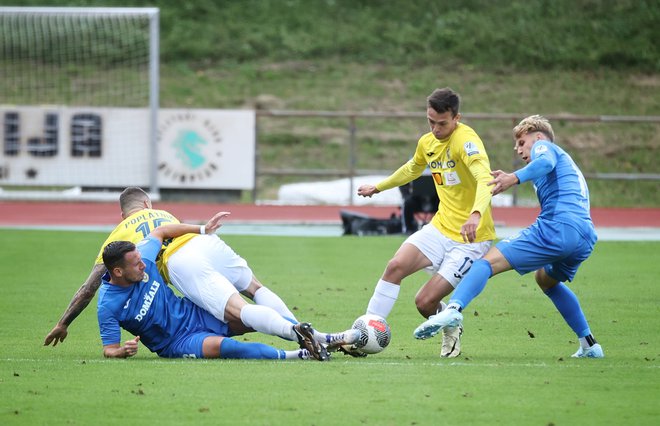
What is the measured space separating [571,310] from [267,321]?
220 cm

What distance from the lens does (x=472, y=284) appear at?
7492 mm

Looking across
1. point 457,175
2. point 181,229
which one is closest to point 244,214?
point 181,229

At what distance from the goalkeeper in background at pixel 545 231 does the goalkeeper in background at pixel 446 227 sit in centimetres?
32

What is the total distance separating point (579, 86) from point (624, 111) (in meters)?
2.06

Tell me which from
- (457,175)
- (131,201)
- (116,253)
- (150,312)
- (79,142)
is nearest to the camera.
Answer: (116,253)

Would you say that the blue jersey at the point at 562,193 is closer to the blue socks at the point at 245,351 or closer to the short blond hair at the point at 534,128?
the short blond hair at the point at 534,128

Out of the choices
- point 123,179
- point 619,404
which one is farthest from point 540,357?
point 123,179

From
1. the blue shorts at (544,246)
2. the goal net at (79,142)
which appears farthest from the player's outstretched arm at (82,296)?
the goal net at (79,142)

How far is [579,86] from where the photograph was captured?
105 feet

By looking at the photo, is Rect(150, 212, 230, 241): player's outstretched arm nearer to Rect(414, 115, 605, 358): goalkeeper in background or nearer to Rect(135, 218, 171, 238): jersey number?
Rect(135, 218, 171, 238): jersey number

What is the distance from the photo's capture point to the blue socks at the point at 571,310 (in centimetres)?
798

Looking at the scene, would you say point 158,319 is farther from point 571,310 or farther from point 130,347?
point 571,310

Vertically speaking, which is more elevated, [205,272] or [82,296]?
[205,272]

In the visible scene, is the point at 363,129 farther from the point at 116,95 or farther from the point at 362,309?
the point at 362,309
